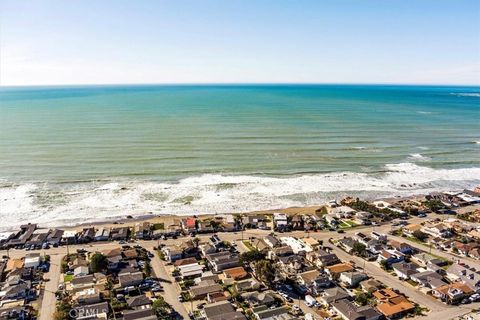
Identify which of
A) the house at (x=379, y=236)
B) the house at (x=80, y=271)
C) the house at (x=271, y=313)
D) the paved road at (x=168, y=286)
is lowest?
the paved road at (x=168, y=286)

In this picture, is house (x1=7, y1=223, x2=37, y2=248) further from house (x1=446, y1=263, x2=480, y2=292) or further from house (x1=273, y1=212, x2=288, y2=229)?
house (x1=446, y1=263, x2=480, y2=292)

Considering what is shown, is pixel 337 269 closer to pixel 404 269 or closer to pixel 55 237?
pixel 404 269

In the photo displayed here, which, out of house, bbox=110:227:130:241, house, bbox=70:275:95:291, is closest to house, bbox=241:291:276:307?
house, bbox=70:275:95:291

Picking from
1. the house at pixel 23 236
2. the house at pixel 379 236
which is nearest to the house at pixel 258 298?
the house at pixel 379 236

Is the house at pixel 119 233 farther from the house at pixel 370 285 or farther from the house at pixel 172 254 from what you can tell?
the house at pixel 370 285

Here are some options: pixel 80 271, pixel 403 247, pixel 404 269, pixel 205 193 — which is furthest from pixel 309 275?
pixel 205 193

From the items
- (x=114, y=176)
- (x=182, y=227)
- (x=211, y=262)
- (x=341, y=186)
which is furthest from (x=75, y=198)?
(x=341, y=186)
